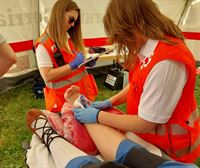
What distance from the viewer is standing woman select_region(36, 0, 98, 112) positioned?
2037 mm

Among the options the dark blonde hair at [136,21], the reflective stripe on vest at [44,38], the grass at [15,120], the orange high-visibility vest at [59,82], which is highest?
the dark blonde hair at [136,21]

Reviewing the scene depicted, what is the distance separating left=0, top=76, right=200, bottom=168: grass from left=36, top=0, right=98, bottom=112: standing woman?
2.10 ft

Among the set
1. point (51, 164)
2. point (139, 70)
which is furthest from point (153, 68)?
point (51, 164)

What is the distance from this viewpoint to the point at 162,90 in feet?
3.65

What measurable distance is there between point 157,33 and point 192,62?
18 cm

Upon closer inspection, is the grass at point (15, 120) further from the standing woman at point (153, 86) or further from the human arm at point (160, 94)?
the human arm at point (160, 94)

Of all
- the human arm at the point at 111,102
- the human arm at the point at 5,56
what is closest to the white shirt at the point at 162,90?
the human arm at the point at 111,102

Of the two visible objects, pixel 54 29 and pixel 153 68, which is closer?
pixel 153 68

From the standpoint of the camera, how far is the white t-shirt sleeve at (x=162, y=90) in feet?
3.64

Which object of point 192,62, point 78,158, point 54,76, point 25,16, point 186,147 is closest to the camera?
point 78,158

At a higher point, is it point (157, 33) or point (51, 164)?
point (157, 33)

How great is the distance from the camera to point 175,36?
4.02ft

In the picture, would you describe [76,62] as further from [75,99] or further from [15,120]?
[15,120]

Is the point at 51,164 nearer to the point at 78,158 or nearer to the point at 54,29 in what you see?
the point at 78,158
